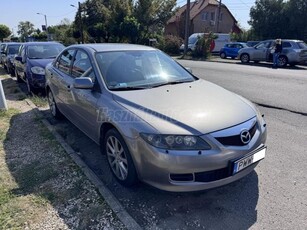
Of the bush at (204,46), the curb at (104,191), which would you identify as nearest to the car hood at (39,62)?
the curb at (104,191)

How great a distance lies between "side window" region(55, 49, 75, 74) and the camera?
187 inches

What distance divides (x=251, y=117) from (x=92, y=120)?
2056mm

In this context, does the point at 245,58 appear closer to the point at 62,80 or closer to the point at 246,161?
the point at 62,80

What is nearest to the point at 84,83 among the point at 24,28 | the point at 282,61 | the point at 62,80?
the point at 62,80

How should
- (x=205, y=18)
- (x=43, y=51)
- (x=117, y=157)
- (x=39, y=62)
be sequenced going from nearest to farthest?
(x=117, y=157)
(x=39, y=62)
(x=43, y=51)
(x=205, y=18)

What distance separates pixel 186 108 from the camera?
2939 mm

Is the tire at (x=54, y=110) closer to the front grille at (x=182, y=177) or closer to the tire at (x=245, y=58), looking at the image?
the front grille at (x=182, y=177)

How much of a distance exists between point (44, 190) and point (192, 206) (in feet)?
5.85

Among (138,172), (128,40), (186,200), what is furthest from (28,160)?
(128,40)

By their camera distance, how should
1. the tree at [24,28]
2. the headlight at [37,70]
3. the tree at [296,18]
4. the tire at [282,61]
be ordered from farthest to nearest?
the tree at [24,28]
the tree at [296,18]
the tire at [282,61]
the headlight at [37,70]

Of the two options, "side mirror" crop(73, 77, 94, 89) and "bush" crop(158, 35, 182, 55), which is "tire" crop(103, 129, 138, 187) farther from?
"bush" crop(158, 35, 182, 55)

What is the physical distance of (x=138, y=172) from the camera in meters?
2.86

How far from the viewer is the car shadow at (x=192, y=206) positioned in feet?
8.71

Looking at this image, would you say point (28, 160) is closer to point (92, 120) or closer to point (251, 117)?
point (92, 120)
